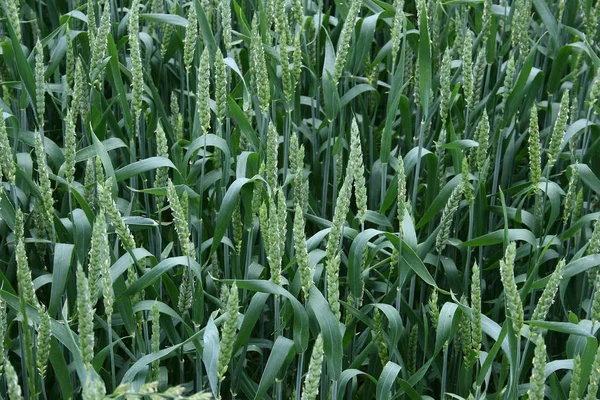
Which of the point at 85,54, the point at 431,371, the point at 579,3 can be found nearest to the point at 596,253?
the point at 431,371

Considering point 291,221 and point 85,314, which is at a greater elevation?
point 85,314

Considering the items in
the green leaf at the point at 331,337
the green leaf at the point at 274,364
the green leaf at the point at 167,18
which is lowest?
the green leaf at the point at 274,364

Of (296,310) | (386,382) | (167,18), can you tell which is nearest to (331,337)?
(296,310)

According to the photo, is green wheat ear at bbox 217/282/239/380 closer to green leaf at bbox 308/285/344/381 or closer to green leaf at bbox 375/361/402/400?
green leaf at bbox 308/285/344/381

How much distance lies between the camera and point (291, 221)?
2.40 meters

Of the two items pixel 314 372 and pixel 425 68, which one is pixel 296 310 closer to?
pixel 314 372

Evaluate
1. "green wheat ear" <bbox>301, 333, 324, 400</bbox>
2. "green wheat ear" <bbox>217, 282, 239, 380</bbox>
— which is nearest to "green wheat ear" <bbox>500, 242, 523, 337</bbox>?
"green wheat ear" <bbox>301, 333, 324, 400</bbox>

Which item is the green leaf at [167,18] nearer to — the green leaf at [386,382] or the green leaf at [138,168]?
the green leaf at [138,168]

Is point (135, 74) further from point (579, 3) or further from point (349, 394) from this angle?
point (579, 3)

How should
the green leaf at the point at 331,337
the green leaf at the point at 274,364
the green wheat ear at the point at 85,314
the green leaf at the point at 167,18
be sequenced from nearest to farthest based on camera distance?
the green wheat ear at the point at 85,314, the green leaf at the point at 331,337, the green leaf at the point at 274,364, the green leaf at the point at 167,18

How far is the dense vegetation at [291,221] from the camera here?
1851 mm

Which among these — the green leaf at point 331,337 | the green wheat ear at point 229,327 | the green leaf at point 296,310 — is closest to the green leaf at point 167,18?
the green leaf at point 296,310

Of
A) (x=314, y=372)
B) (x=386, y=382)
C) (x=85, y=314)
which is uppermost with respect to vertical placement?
(x=85, y=314)

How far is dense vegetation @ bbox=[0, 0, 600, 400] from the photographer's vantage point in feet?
6.07
